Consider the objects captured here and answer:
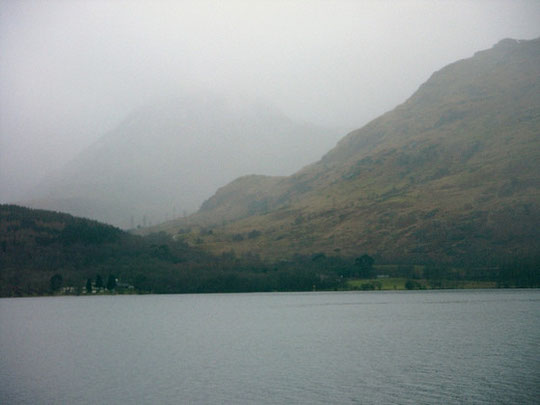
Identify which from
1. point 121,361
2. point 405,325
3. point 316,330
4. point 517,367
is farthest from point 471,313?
point 121,361

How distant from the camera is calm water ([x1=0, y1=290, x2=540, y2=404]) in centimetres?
4400

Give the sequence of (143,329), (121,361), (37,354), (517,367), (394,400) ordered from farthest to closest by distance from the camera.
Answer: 1. (143,329)
2. (37,354)
3. (121,361)
4. (517,367)
5. (394,400)

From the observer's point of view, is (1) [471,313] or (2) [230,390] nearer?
(2) [230,390]

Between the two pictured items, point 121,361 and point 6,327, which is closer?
point 121,361

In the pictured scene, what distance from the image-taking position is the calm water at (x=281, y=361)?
44.0 meters

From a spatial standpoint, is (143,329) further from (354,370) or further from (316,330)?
(354,370)

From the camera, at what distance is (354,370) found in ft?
175

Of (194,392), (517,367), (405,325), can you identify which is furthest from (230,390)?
(405,325)

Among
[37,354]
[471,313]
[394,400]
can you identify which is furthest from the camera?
[471,313]

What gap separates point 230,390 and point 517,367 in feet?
89.2

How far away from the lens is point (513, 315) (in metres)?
102

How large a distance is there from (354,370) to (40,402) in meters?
28.0

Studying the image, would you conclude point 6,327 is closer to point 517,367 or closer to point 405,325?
point 405,325

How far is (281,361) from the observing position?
59969 mm
